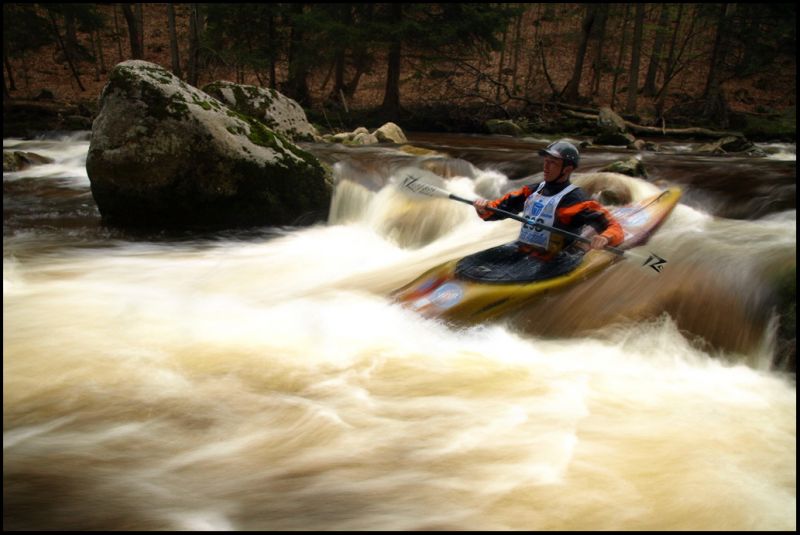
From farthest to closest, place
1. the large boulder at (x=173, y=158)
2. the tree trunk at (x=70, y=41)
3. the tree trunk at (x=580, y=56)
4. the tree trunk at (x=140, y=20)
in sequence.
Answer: the tree trunk at (x=140, y=20)
the tree trunk at (x=70, y=41)
the tree trunk at (x=580, y=56)
the large boulder at (x=173, y=158)

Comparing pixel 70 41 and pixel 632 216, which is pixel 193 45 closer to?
pixel 70 41

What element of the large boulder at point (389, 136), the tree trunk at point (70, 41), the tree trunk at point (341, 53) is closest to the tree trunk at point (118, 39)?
the tree trunk at point (70, 41)

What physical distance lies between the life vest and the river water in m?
0.47

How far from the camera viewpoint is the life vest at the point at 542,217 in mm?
4781

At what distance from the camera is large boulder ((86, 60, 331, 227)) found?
7.08m

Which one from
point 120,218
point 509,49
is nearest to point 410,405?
point 120,218

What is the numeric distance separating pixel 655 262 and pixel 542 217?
3.15 ft

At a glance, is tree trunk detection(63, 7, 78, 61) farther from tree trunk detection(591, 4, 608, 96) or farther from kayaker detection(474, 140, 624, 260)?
kayaker detection(474, 140, 624, 260)

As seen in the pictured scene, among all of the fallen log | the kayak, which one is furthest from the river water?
the fallen log

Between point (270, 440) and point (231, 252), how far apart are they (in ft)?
14.1

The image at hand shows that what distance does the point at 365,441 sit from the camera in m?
3.21

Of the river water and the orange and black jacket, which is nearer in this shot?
the river water

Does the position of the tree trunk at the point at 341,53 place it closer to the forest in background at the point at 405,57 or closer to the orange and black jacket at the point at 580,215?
the forest in background at the point at 405,57

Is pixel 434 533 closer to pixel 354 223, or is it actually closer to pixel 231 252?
pixel 231 252
